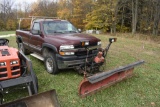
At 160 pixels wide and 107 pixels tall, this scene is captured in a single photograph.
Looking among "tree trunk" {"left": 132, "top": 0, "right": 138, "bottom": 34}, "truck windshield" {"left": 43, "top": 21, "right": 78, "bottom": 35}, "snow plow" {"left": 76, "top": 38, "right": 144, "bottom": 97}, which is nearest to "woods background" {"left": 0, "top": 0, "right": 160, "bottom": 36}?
"tree trunk" {"left": 132, "top": 0, "right": 138, "bottom": 34}

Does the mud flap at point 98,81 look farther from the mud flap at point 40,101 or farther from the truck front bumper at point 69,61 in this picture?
the truck front bumper at point 69,61

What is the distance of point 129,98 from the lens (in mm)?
4188

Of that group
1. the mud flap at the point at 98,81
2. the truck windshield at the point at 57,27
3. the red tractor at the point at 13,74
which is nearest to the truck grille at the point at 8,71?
A: the red tractor at the point at 13,74

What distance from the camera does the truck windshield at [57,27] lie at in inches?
243

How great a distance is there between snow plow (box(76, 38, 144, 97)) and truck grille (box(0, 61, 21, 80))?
1555mm

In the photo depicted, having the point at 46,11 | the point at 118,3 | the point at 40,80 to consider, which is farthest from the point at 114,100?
the point at 46,11

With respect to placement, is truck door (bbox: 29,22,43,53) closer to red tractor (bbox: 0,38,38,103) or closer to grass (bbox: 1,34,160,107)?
grass (bbox: 1,34,160,107)

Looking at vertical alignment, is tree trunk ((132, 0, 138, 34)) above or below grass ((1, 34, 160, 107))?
above

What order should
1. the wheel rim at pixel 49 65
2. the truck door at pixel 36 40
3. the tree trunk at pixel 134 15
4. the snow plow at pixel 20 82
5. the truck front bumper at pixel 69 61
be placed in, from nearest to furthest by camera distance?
the snow plow at pixel 20 82, the truck front bumper at pixel 69 61, the wheel rim at pixel 49 65, the truck door at pixel 36 40, the tree trunk at pixel 134 15

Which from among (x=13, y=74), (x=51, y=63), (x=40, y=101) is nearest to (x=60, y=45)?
(x=51, y=63)

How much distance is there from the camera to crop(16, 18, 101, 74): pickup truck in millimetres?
5094

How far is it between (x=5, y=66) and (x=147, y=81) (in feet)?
13.5

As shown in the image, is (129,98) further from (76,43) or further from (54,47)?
(54,47)

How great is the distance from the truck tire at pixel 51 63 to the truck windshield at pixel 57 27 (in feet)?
3.00
